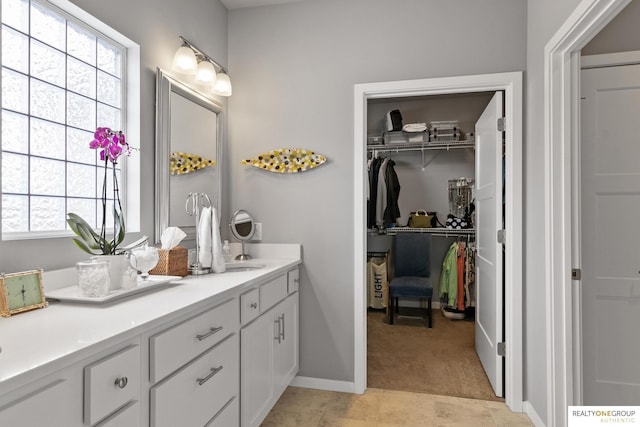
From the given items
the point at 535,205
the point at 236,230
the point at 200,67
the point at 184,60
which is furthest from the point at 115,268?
the point at 535,205

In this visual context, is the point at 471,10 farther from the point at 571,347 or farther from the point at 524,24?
the point at 571,347

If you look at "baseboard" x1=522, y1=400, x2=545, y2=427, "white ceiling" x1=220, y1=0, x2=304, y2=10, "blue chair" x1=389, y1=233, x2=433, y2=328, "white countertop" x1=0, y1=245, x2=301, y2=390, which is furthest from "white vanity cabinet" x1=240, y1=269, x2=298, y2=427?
"blue chair" x1=389, y1=233, x2=433, y2=328

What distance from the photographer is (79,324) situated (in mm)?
1077

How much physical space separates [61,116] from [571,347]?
8.49 ft

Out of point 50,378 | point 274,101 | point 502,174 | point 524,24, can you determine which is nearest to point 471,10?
point 524,24

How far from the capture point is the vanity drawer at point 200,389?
1.21 metres

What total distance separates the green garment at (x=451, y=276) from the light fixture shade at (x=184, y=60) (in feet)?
10.7

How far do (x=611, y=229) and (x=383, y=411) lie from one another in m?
1.62

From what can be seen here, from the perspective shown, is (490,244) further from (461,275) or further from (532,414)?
(461,275)

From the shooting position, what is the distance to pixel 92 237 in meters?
1.49

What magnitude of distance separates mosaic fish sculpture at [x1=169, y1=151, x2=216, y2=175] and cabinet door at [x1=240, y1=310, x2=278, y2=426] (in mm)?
973

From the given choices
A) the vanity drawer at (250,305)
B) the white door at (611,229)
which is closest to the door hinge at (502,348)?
the white door at (611,229)

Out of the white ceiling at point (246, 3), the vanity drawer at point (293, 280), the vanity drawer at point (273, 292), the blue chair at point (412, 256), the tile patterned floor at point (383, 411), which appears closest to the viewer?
the vanity drawer at point (273, 292)

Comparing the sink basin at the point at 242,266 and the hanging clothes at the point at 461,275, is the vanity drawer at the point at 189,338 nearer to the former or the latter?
the sink basin at the point at 242,266
